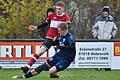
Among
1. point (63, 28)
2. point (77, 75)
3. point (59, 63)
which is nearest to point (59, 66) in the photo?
point (59, 63)

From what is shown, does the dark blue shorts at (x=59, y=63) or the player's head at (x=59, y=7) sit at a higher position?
the player's head at (x=59, y=7)

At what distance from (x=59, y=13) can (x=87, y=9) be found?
14.6 meters

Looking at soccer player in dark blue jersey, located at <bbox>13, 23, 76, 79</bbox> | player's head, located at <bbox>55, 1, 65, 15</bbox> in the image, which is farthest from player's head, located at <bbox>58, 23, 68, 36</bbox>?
player's head, located at <bbox>55, 1, 65, 15</bbox>

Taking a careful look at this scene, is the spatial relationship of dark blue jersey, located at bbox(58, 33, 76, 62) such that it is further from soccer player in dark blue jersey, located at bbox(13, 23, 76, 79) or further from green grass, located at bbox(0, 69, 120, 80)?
green grass, located at bbox(0, 69, 120, 80)

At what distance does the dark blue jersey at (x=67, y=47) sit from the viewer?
50.8 feet

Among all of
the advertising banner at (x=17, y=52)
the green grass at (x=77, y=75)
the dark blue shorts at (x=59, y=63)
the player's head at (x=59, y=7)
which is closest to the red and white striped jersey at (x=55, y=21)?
the player's head at (x=59, y=7)

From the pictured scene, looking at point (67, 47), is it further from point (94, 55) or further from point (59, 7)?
point (94, 55)

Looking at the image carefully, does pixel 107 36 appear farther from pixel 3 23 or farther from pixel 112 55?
pixel 3 23

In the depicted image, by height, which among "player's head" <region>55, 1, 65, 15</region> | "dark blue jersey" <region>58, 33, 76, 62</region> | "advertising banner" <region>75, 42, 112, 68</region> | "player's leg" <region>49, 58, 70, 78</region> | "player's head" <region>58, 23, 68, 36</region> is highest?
"player's head" <region>55, 1, 65, 15</region>

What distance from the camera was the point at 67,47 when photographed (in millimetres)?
15461

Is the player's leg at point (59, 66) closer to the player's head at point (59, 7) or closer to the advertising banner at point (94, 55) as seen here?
the player's head at point (59, 7)

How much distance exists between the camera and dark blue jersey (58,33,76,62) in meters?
15.5

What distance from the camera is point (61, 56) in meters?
15.6

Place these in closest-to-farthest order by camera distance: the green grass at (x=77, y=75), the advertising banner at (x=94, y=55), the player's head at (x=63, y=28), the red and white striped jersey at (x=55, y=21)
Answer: the player's head at (x=63, y=28)
the green grass at (x=77, y=75)
the red and white striped jersey at (x=55, y=21)
the advertising banner at (x=94, y=55)
